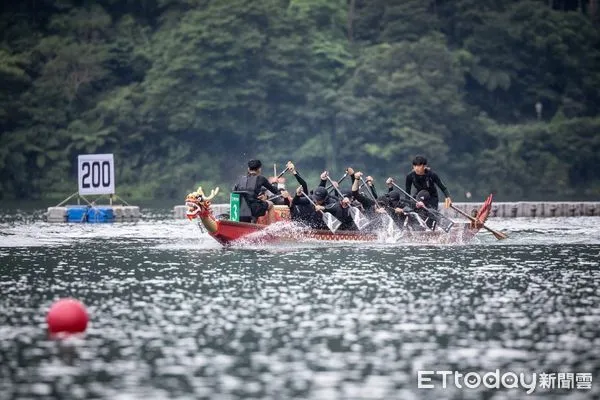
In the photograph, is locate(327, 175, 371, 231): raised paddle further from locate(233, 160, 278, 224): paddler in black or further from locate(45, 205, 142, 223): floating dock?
locate(45, 205, 142, 223): floating dock

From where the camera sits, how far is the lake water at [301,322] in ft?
65.3

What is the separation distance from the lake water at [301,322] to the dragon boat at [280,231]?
437 mm

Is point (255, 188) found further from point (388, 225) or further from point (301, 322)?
point (301, 322)

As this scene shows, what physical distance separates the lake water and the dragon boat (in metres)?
0.44

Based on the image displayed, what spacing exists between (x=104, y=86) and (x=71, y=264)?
Result: 58.3 m

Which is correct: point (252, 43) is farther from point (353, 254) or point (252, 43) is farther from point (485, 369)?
point (485, 369)

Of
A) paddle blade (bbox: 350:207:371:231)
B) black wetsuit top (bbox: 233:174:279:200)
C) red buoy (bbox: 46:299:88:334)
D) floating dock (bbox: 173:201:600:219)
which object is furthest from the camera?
floating dock (bbox: 173:201:600:219)

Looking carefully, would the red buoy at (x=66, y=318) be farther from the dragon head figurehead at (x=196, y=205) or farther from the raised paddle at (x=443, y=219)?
the raised paddle at (x=443, y=219)

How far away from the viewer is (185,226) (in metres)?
52.9

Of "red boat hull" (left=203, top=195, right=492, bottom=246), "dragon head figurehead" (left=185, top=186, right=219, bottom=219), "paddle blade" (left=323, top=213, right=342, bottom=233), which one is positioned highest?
"dragon head figurehead" (left=185, top=186, right=219, bottom=219)

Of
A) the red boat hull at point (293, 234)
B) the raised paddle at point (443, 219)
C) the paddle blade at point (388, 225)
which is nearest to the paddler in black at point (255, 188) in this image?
the red boat hull at point (293, 234)

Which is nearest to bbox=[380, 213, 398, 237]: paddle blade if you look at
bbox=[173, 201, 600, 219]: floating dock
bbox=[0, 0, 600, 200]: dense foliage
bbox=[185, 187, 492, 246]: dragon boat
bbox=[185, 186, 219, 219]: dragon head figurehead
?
bbox=[185, 187, 492, 246]: dragon boat

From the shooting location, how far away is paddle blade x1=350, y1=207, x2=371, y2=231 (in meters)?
40.6

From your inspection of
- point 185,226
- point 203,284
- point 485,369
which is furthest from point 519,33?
point 485,369
